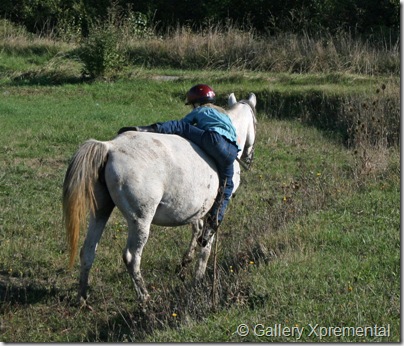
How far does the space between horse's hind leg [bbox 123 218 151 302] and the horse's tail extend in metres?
0.43

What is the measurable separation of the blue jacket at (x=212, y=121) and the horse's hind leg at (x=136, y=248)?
1.40 meters

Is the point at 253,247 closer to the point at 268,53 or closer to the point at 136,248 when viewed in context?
the point at 136,248

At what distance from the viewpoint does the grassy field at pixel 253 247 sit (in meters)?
6.30

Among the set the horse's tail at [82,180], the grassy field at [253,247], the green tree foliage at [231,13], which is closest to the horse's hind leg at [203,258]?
the grassy field at [253,247]

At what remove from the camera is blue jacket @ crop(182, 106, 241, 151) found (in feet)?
26.9

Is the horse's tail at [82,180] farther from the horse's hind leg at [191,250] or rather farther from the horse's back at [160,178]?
the horse's hind leg at [191,250]

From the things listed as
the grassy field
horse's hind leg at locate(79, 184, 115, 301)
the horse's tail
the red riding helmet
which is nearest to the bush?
the grassy field

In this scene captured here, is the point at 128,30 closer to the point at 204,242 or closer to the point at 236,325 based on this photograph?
the point at 204,242

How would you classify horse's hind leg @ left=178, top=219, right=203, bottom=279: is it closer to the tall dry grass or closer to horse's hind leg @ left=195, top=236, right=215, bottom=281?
horse's hind leg @ left=195, top=236, right=215, bottom=281

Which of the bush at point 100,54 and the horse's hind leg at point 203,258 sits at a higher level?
the horse's hind leg at point 203,258

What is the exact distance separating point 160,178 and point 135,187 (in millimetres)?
323

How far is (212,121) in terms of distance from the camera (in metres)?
8.24

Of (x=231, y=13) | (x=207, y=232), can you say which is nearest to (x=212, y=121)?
(x=207, y=232)

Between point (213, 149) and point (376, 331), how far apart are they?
2855 millimetres
